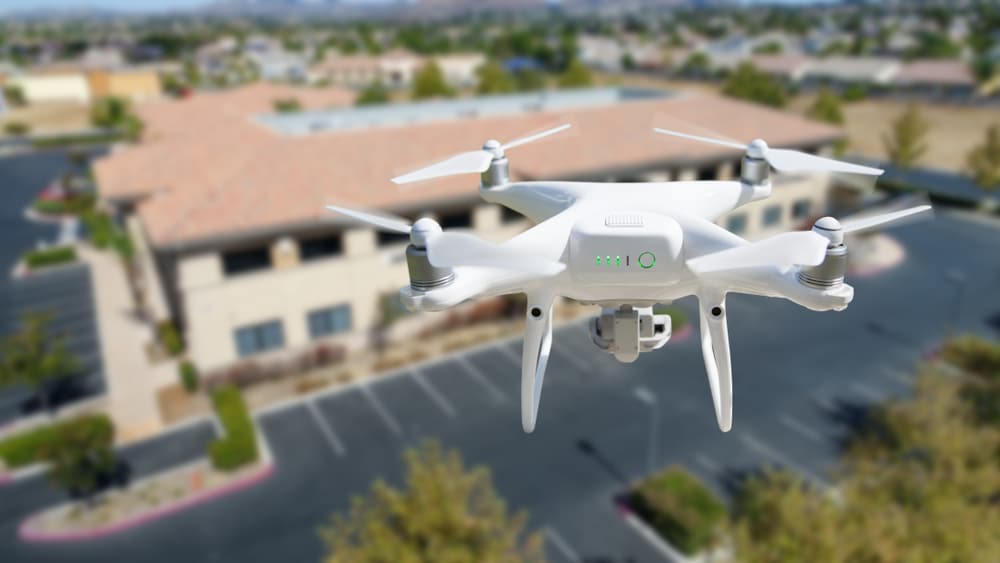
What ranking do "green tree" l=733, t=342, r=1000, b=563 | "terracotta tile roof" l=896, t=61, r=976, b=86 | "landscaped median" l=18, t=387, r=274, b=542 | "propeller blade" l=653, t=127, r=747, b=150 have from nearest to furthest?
"propeller blade" l=653, t=127, r=747, b=150, "green tree" l=733, t=342, r=1000, b=563, "landscaped median" l=18, t=387, r=274, b=542, "terracotta tile roof" l=896, t=61, r=976, b=86

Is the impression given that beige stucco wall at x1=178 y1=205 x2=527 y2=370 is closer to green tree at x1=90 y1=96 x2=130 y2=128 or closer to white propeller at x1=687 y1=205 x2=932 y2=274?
white propeller at x1=687 y1=205 x2=932 y2=274

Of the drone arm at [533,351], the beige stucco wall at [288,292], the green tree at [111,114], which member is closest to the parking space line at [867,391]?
the beige stucco wall at [288,292]

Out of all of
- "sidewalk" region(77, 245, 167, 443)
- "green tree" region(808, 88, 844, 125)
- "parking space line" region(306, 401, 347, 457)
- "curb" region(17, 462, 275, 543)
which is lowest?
"parking space line" region(306, 401, 347, 457)

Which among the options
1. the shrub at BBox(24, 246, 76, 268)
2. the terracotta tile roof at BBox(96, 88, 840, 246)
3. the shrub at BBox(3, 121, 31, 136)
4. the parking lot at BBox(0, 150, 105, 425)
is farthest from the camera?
the shrub at BBox(3, 121, 31, 136)

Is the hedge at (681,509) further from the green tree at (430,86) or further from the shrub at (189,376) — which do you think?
the green tree at (430,86)

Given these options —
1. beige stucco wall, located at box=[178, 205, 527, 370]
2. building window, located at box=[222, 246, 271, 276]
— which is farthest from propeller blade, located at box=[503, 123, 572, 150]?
building window, located at box=[222, 246, 271, 276]

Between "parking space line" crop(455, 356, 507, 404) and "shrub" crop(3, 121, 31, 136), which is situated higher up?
"shrub" crop(3, 121, 31, 136)

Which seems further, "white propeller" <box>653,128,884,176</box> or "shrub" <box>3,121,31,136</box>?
"shrub" <box>3,121,31,136</box>
